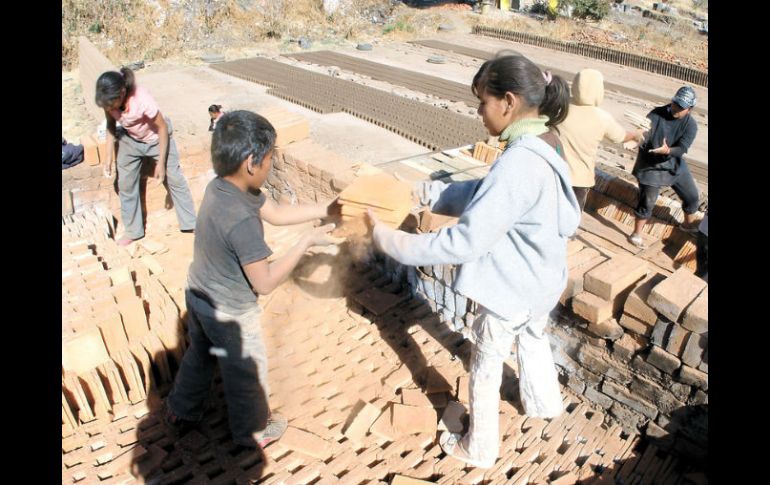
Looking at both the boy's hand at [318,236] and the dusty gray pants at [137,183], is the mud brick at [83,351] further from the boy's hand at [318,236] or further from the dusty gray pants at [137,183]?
the dusty gray pants at [137,183]

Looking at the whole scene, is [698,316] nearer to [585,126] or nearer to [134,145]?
[585,126]

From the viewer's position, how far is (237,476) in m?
2.69

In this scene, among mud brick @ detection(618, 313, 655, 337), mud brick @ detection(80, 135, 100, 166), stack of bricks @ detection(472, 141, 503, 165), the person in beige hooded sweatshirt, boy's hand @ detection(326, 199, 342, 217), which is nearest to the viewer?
mud brick @ detection(618, 313, 655, 337)

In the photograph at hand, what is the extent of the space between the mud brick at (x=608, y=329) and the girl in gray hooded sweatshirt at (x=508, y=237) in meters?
0.36

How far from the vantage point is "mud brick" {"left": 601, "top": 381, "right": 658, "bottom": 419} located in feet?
9.21

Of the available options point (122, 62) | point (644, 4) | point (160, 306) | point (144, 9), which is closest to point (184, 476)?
point (160, 306)

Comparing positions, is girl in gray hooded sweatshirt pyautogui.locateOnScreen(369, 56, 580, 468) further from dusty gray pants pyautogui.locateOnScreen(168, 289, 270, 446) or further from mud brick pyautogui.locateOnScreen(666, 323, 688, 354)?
dusty gray pants pyautogui.locateOnScreen(168, 289, 270, 446)

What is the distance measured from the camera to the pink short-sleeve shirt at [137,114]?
4.60 metres

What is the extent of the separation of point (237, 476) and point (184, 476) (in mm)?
264

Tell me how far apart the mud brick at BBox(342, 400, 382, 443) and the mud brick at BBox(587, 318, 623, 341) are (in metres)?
1.29

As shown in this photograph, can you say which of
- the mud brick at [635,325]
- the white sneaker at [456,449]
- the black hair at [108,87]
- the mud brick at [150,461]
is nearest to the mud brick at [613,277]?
the mud brick at [635,325]

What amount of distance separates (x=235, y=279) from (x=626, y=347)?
2052mm

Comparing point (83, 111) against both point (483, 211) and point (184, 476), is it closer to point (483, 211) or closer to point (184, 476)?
point (184, 476)

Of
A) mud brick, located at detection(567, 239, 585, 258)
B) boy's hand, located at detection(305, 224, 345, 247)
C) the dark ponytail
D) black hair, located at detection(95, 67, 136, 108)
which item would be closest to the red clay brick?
mud brick, located at detection(567, 239, 585, 258)
